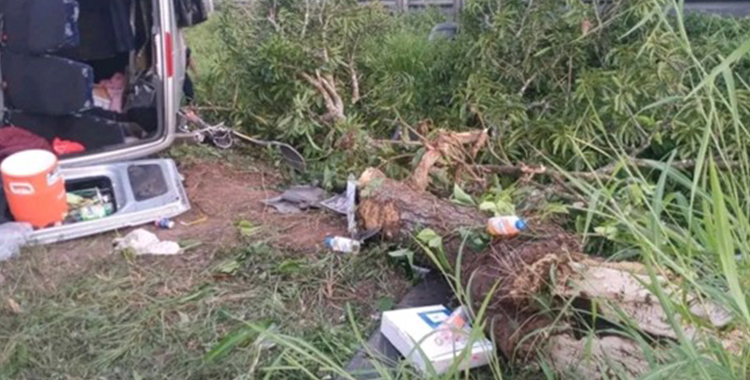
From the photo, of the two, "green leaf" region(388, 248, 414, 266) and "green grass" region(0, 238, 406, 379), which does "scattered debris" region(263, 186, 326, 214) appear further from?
"green leaf" region(388, 248, 414, 266)

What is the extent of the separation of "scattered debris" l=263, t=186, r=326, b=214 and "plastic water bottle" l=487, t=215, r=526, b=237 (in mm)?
1155

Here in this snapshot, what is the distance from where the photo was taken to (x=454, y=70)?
4.29 meters

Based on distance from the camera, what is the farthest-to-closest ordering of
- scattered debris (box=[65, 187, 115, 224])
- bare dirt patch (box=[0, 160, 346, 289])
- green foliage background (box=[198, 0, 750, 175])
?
green foliage background (box=[198, 0, 750, 175]), scattered debris (box=[65, 187, 115, 224]), bare dirt patch (box=[0, 160, 346, 289])

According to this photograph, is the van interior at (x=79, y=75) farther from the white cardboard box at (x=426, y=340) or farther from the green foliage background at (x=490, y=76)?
the white cardboard box at (x=426, y=340)

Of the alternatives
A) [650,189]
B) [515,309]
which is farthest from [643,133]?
[650,189]

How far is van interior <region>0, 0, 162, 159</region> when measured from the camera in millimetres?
3646

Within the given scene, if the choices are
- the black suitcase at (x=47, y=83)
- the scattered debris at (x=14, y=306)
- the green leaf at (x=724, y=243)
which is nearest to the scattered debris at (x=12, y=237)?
the scattered debris at (x=14, y=306)

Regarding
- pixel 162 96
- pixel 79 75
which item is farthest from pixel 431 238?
pixel 79 75

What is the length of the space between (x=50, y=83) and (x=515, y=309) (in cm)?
260

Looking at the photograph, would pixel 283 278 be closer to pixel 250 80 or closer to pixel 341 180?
pixel 341 180

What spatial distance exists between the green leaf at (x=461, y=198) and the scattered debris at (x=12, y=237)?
1.71m

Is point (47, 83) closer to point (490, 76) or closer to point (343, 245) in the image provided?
point (343, 245)

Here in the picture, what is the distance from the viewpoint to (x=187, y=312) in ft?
8.68

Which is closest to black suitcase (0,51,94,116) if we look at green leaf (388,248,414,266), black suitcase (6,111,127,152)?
black suitcase (6,111,127,152)
